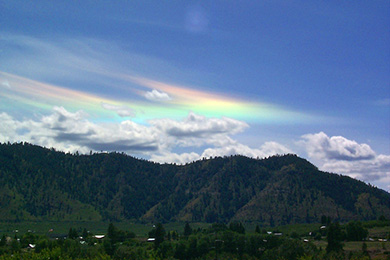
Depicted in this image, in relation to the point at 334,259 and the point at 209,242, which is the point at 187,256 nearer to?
the point at 209,242

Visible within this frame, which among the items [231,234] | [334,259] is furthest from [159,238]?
[334,259]

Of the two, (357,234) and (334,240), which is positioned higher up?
(357,234)

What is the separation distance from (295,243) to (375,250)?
3008cm

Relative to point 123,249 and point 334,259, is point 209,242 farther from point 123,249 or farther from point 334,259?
point 334,259

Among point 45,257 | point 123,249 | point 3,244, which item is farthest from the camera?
point 3,244

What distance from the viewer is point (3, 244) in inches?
7397

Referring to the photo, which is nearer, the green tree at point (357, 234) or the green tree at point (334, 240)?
the green tree at point (334, 240)

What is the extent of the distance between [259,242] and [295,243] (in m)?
29.7

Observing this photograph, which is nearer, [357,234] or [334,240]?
[334,240]

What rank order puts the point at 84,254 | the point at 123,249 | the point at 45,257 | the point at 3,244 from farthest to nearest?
the point at 3,244
the point at 123,249
the point at 84,254
the point at 45,257

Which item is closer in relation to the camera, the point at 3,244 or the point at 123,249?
the point at 123,249

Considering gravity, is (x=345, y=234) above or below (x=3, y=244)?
above

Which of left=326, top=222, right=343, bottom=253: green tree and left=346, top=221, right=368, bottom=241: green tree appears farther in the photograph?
left=346, top=221, right=368, bottom=241: green tree

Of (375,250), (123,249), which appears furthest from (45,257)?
(375,250)
